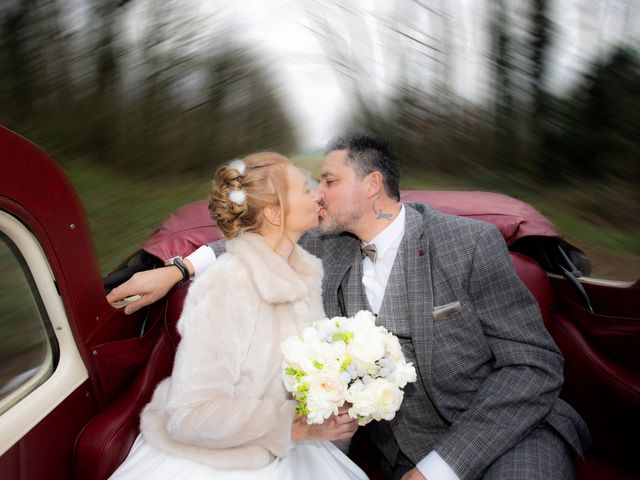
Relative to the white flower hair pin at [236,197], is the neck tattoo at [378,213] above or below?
below

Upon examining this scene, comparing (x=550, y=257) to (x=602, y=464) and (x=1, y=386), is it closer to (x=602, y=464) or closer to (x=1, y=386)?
(x=602, y=464)

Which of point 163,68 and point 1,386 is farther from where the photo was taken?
point 163,68

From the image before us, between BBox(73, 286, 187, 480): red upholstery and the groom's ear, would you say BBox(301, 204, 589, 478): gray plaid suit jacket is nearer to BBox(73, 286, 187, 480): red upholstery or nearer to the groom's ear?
the groom's ear

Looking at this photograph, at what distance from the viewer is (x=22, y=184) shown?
127cm

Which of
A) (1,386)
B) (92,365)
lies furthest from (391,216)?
(1,386)

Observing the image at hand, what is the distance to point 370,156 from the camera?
1.97 metres

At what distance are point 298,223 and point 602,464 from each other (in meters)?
1.54

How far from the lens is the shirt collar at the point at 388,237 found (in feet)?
6.33

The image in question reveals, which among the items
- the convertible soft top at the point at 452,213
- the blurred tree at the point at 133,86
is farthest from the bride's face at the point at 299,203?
the blurred tree at the point at 133,86

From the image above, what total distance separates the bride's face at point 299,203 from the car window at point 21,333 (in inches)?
33.3

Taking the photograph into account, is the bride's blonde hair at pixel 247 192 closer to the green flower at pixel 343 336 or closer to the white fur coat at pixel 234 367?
the white fur coat at pixel 234 367

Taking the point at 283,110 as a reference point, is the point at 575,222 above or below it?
below

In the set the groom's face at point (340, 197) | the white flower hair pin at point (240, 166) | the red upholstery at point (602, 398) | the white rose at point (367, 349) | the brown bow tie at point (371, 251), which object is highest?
the white flower hair pin at point (240, 166)

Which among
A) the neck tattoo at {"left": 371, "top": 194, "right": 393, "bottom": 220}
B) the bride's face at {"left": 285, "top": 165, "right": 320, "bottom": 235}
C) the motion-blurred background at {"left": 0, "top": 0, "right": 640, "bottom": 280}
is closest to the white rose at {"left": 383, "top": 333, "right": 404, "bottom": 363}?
the bride's face at {"left": 285, "top": 165, "right": 320, "bottom": 235}
